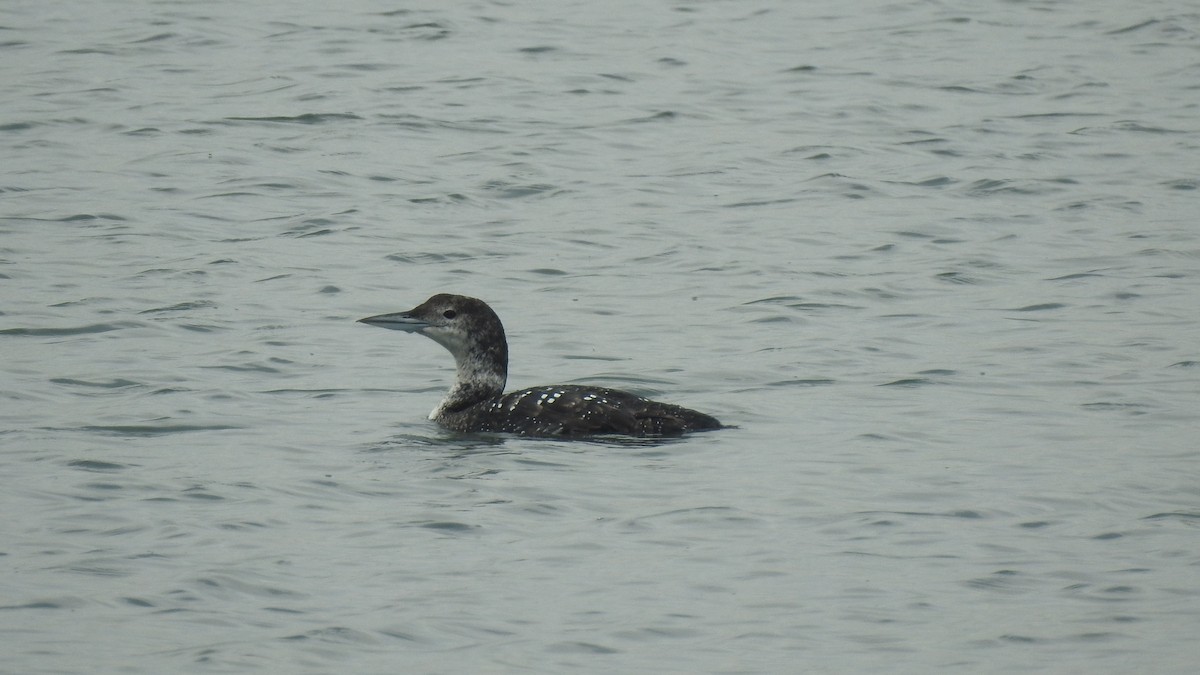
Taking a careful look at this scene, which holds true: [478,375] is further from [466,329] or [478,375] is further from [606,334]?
[606,334]

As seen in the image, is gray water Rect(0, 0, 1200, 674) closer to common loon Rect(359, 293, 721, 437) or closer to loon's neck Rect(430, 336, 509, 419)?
common loon Rect(359, 293, 721, 437)

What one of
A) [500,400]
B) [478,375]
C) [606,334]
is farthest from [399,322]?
[606,334]

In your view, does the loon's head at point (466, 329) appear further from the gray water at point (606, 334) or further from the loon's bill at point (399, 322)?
the gray water at point (606, 334)

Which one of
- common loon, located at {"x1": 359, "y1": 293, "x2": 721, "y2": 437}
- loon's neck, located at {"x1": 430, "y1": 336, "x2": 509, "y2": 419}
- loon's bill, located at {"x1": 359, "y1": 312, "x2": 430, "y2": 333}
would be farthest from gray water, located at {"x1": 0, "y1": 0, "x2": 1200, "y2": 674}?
loon's bill, located at {"x1": 359, "y1": 312, "x2": 430, "y2": 333}

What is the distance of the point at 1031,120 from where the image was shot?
64.0 ft

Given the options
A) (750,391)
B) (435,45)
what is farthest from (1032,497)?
(435,45)

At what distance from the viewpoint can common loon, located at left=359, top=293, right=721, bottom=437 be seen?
33.1 feet

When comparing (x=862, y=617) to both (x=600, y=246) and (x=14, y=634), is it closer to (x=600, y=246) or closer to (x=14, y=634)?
(x=14, y=634)

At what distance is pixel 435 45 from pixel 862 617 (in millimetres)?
15866

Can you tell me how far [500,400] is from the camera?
35.1 ft

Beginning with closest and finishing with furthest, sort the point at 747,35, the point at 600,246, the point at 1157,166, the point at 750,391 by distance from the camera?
the point at 750,391 → the point at 600,246 → the point at 1157,166 → the point at 747,35

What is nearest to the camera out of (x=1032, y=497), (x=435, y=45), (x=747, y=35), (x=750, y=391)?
(x=1032, y=497)

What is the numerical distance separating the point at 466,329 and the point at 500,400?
62 centimetres

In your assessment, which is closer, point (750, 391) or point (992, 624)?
point (992, 624)
